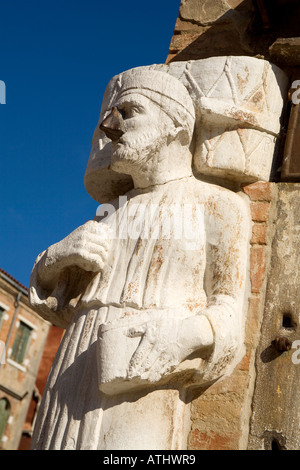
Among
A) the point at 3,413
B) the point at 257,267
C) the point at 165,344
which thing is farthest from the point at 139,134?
the point at 3,413

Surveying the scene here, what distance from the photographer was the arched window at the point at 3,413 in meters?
21.7

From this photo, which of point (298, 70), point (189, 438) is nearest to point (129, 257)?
point (189, 438)

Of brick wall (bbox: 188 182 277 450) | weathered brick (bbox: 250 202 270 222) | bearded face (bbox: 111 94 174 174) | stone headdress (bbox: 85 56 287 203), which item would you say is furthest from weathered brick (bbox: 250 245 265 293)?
bearded face (bbox: 111 94 174 174)

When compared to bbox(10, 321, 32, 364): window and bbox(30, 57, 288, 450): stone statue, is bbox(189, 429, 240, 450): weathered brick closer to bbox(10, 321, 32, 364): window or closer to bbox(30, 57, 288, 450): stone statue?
bbox(30, 57, 288, 450): stone statue

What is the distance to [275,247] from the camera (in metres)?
3.59

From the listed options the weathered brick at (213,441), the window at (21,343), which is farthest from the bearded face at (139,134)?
the window at (21,343)

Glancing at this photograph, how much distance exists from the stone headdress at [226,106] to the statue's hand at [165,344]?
1.03m

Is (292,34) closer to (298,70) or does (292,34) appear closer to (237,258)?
(298,70)

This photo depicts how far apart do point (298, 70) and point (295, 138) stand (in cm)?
49

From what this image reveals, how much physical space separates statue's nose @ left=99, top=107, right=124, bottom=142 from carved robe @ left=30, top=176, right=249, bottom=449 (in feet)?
1.15

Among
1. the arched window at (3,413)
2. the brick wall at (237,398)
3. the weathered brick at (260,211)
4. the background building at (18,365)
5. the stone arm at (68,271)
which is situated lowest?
the brick wall at (237,398)

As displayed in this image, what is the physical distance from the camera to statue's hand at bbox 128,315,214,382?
302 cm

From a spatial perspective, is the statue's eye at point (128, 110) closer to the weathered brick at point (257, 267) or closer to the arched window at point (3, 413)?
the weathered brick at point (257, 267)

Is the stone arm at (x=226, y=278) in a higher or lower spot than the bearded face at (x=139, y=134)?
lower
